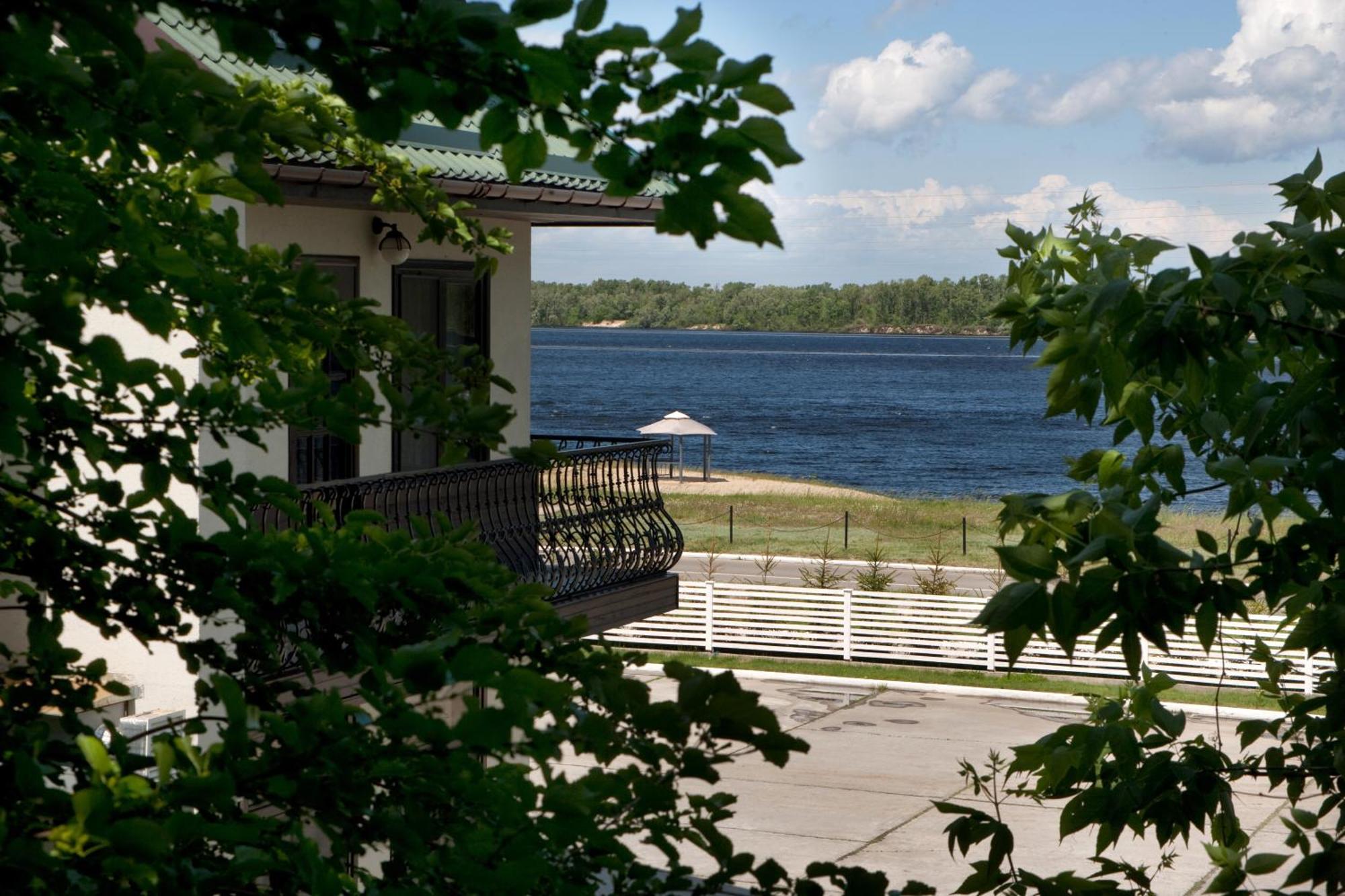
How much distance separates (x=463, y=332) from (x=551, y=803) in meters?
9.09

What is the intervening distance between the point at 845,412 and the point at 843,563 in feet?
269

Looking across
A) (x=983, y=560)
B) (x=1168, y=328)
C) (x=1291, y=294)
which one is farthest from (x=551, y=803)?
(x=983, y=560)

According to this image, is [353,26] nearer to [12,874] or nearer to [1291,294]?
[12,874]

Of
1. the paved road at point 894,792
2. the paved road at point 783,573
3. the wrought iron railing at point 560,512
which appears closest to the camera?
the wrought iron railing at point 560,512

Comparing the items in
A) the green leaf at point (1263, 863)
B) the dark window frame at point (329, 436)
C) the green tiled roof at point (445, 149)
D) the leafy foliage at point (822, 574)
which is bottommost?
the leafy foliage at point (822, 574)

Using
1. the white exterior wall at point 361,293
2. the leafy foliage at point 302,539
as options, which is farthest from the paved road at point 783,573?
the leafy foliage at point 302,539

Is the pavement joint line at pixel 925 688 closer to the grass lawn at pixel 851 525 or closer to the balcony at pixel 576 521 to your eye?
the balcony at pixel 576 521

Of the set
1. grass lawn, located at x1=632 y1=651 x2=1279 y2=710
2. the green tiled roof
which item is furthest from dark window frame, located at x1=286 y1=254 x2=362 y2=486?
grass lawn, located at x1=632 y1=651 x2=1279 y2=710

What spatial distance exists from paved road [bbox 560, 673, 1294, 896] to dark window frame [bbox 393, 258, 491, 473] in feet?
12.5

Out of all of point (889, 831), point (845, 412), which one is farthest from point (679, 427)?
point (845, 412)

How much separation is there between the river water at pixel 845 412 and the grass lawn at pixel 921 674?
19054 millimetres

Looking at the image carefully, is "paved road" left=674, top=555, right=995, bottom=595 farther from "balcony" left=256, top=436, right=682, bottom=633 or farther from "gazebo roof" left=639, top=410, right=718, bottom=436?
"balcony" left=256, top=436, right=682, bottom=633

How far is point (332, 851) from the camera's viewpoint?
1.27 metres

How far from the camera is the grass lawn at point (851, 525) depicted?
31781 millimetres
